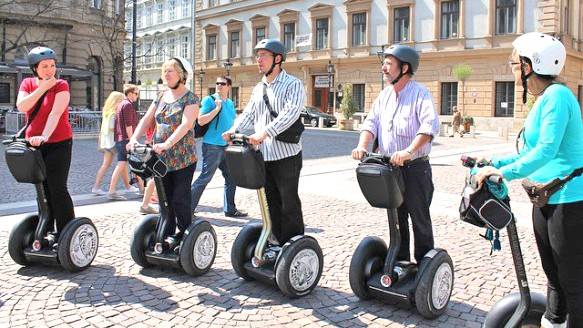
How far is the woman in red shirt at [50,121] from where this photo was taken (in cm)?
461

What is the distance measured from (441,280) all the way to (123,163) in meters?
5.82

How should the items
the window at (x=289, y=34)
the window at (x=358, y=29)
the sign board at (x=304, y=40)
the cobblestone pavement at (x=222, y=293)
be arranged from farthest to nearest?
the window at (x=289, y=34) < the sign board at (x=304, y=40) < the window at (x=358, y=29) < the cobblestone pavement at (x=222, y=293)

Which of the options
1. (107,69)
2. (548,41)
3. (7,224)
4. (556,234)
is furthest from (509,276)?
(107,69)

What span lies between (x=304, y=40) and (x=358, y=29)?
477 cm

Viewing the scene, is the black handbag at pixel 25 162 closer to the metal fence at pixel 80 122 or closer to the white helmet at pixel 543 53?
the white helmet at pixel 543 53

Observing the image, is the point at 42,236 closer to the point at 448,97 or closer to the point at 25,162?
the point at 25,162

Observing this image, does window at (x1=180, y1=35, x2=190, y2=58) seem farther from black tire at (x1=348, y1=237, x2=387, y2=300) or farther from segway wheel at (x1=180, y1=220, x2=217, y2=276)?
black tire at (x1=348, y1=237, x2=387, y2=300)

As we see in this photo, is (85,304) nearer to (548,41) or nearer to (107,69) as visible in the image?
(548,41)

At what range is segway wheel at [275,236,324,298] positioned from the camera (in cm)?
419

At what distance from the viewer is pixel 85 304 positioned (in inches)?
164

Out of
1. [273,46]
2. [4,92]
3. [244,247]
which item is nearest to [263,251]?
[244,247]

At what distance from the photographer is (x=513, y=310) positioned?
Result: 302cm

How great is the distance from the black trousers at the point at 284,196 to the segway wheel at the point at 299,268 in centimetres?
20

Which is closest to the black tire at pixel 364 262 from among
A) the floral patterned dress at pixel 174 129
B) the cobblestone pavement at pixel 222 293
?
the cobblestone pavement at pixel 222 293
